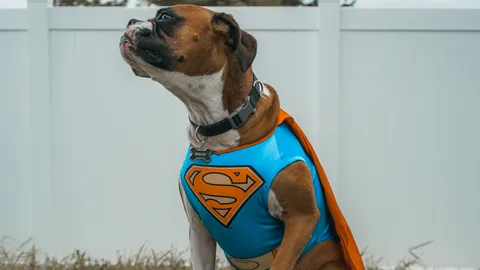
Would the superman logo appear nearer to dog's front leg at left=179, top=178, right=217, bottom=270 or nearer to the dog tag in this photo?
the dog tag

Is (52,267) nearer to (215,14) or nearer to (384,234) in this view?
(384,234)

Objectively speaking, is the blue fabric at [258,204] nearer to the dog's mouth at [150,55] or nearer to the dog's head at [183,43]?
the dog's head at [183,43]

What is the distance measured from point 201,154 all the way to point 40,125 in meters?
2.92

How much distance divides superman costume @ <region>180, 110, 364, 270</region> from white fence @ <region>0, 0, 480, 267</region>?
88.5 inches

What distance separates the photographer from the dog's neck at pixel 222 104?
3168 millimetres

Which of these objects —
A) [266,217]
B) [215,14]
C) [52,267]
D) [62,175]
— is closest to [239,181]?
[266,217]

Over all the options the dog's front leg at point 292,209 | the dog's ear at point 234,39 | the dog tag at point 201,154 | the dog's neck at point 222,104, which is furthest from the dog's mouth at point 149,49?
the dog's front leg at point 292,209

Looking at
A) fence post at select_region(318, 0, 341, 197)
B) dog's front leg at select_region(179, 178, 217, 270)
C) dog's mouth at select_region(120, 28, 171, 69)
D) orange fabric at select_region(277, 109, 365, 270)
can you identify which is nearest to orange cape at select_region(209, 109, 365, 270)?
orange fabric at select_region(277, 109, 365, 270)

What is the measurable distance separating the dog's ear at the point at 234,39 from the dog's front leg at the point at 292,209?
47 centimetres

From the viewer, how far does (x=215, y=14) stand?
316 cm

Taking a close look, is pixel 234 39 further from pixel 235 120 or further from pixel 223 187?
pixel 223 187

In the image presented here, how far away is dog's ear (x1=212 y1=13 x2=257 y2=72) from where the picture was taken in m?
3.14

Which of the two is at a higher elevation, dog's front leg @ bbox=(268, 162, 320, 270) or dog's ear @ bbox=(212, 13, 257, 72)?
dog's ear @ bbox=(212, 13, 257, 72)

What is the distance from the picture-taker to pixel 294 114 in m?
5.78
